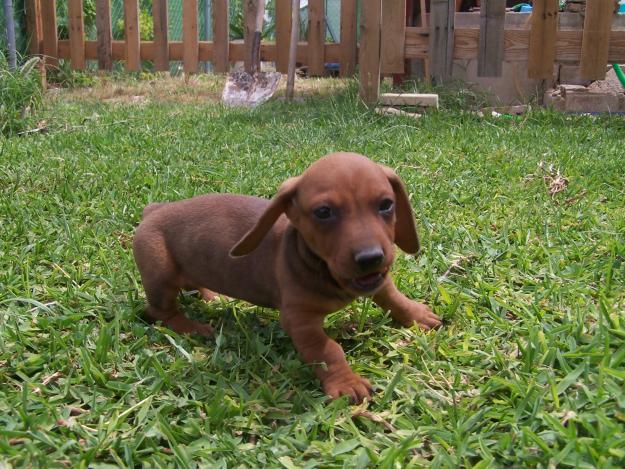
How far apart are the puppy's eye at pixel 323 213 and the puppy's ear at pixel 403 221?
36cm

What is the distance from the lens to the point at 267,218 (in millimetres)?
2592

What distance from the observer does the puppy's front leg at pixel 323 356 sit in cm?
231

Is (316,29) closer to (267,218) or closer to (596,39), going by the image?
(596,39)

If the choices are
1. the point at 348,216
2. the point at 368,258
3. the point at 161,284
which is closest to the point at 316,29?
the point at 161,284

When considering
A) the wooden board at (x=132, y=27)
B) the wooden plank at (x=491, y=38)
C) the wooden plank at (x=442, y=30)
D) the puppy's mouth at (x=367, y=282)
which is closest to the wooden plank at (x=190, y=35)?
the wooden board at (x=132, y=27)

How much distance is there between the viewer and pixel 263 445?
80.7 inches

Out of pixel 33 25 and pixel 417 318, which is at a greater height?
pixel 33 25

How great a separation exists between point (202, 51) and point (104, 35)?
1.58m

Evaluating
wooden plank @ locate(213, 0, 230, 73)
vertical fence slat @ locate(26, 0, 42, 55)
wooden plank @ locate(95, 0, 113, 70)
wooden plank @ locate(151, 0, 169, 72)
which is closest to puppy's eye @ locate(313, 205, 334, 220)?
wooden plank @ locate(213, 0, 230, 73)

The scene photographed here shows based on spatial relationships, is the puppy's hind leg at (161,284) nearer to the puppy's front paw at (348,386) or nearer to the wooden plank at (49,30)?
the puppy's front paw at (348,386)

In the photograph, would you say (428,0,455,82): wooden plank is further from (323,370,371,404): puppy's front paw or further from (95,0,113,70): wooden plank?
(323,370,371,404): puppy's front paw

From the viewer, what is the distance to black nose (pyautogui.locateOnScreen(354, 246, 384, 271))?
2.21 metres

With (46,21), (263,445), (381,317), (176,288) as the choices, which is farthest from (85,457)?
(46,21)

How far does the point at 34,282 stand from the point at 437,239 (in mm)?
2057
